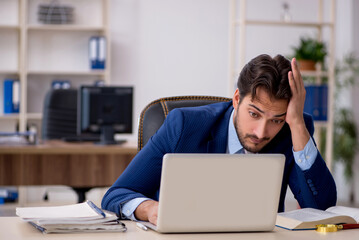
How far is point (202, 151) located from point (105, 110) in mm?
2204

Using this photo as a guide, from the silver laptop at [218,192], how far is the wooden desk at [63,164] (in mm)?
2474

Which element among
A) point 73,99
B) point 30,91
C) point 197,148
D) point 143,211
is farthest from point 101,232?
point 30,91

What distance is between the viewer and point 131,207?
157cm

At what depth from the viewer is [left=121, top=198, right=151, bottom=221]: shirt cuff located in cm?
156

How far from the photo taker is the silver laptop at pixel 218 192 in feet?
4.27

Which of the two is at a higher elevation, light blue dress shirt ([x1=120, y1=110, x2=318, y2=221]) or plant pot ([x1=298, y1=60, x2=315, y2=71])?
plant pot ([x1=298, y1=60, x2=315, y2=71])

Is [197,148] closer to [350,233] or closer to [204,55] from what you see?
[350,233]

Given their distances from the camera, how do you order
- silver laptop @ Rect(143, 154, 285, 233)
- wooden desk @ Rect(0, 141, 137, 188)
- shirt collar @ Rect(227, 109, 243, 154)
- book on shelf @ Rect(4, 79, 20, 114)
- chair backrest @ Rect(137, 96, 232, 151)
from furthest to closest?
book on shelf @ Rect(4, 79, 20, 114) < wooden desk @ Rect(0, 141, 137, 188) < chair backrest @ Rect(137, 96, 232, 151) < shirt collar @ Rect(227, 109, 243, 154) < silver laptop @ Rect(143, 154, 285, 233)

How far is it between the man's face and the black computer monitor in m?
2.26

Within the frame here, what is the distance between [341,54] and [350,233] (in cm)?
504

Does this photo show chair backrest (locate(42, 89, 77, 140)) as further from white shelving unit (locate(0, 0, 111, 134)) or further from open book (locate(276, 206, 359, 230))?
open book (locate(276, 206, 359, 230))

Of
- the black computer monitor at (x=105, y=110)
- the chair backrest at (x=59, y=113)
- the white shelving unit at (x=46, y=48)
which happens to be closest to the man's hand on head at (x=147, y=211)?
the black computer monitor at (x=105, y=110)

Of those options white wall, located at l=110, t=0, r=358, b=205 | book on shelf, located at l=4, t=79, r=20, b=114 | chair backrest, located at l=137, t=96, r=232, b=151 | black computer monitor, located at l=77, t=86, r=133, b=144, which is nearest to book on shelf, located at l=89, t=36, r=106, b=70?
white wall, located at l=110, t=0, r=358, b=205

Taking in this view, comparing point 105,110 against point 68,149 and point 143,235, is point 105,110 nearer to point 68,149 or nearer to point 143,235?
point 68,149
